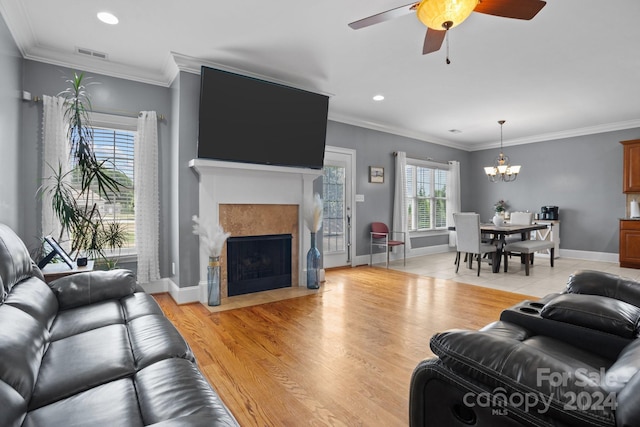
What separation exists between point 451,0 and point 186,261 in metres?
A: 3.48

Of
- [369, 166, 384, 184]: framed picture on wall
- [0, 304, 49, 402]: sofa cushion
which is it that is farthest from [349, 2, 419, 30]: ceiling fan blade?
[369, 166, 384, 184]: framed picture on wall

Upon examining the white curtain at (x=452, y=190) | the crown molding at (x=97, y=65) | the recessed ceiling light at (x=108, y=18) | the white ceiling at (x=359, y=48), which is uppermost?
the white ceiling at (x=359, y=48)

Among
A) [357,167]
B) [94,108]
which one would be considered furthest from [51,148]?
[357,167]

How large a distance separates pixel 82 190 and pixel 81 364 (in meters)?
2.47

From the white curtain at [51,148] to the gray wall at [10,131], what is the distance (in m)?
0.19

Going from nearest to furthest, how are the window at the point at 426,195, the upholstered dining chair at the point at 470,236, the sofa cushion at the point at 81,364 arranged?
the sofa cushion at the point at 81,364 → the upholstered dining chair at the point at 470,236 → the window at the point at 426,195

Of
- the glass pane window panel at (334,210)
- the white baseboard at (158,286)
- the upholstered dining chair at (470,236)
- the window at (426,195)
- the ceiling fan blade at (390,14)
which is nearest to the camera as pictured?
the ceiling fan blade at (390,14)

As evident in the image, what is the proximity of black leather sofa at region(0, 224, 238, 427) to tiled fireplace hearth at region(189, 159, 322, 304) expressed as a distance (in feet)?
6.19

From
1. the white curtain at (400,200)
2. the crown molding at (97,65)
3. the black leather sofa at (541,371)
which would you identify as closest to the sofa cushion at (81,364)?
the black leather sofa at (541,371)

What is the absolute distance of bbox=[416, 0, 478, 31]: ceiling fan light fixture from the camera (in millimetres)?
1888

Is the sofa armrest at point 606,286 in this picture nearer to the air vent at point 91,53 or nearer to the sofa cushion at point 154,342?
the sofa cushion at point 154,342

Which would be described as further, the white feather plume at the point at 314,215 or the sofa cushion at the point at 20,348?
the white feather plume at the point at 314,215

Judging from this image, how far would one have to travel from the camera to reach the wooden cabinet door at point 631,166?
595cm

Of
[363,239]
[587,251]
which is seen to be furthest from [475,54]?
[587,251]
